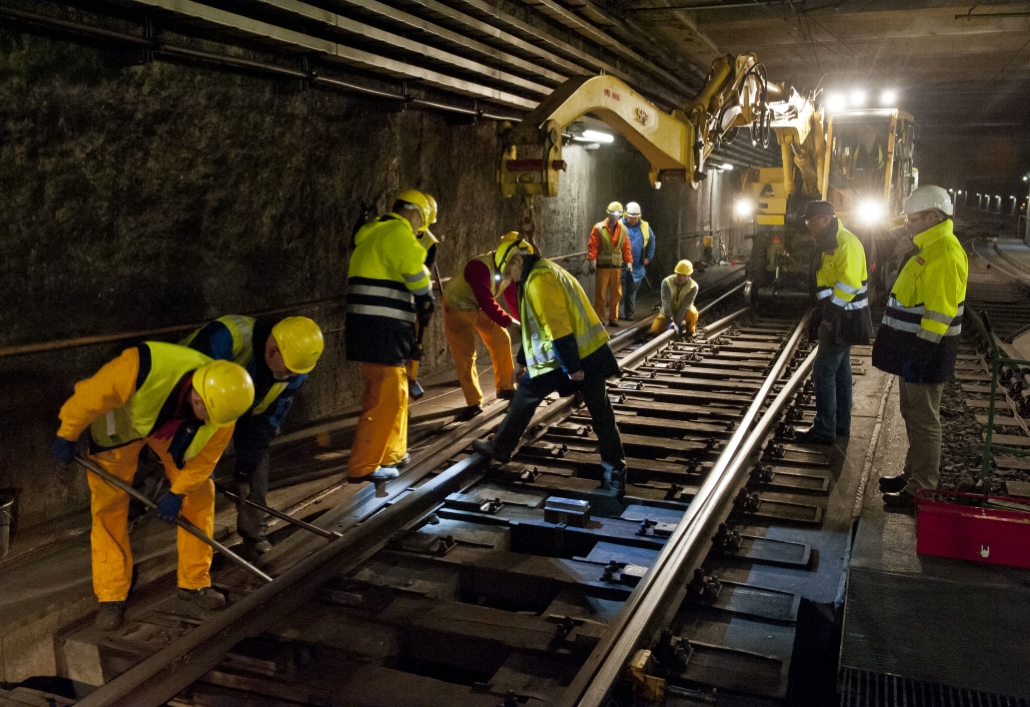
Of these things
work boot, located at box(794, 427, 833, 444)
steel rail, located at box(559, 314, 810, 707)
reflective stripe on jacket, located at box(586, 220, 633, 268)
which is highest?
reflective stripe on jacket, located at box(586, 220, 633, 268)

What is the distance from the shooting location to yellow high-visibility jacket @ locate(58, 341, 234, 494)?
3830 millimetres

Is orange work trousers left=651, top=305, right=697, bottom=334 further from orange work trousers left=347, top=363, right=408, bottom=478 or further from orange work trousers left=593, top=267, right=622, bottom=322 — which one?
orange work trousers left=347, top=363, right=408, bottom=478

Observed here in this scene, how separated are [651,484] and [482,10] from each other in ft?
14.4

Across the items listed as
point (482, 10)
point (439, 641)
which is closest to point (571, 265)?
point (482, 10)

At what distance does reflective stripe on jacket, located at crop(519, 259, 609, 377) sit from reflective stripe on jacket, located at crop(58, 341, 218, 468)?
2.23 meters

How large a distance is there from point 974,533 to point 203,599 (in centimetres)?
394

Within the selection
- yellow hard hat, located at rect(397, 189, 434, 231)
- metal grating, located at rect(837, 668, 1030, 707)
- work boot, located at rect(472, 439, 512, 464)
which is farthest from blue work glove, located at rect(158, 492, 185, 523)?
metal grating, located at rect(837, 668, 1030, 707)

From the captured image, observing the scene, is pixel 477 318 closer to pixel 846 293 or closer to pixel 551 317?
pixel 551 317

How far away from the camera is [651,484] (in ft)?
19.8

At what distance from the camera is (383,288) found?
6.01 meters

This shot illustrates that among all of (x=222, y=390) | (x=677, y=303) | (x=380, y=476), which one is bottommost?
(x=380, y=476)

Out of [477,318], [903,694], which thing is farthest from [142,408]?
[477,318]

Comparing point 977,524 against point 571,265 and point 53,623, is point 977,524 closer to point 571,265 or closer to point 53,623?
point 53,623

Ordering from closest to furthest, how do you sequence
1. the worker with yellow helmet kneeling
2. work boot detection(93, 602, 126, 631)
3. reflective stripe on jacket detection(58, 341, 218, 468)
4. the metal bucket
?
reflective stripe on jacket detection(58, 341, 218, 468), work boot detection(93, 602, 126, 631), the metal bucket, the worker with yellow helmet kneeling
